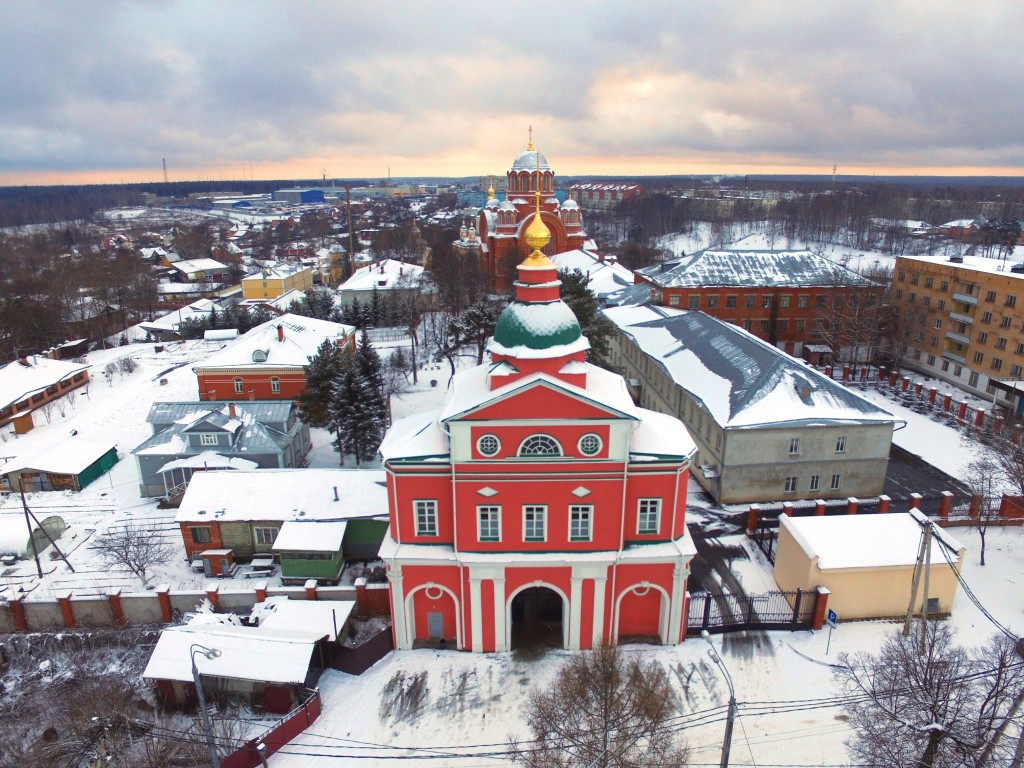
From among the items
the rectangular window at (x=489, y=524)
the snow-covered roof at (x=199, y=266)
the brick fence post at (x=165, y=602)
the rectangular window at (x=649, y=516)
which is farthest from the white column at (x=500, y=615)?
the snow-covered roof at (x=199, y=266)

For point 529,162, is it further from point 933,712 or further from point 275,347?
point 933,712

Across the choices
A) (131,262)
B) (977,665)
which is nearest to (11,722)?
(977,665)

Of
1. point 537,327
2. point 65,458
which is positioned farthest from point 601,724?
point 65,458

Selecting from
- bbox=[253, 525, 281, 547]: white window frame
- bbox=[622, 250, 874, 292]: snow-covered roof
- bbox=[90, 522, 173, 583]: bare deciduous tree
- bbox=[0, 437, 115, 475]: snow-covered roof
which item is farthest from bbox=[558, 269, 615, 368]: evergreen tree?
bbox=[0, 437, 115, 475]: snow-covered roof

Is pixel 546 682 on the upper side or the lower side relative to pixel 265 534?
lower

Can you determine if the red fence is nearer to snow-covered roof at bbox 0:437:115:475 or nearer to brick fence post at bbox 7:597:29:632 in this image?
brick fence post at bbox 7:597:29:632
